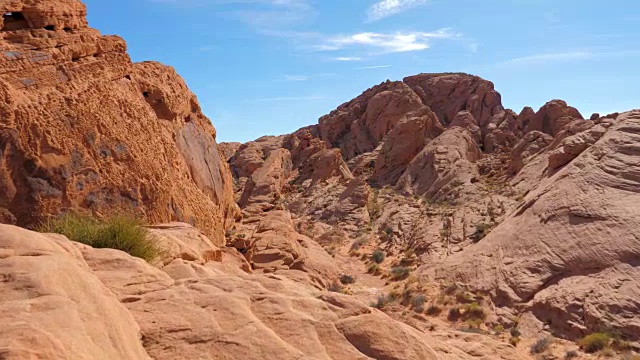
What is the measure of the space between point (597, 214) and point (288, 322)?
15843 millimetres

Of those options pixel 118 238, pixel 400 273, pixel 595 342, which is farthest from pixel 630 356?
pixel 118 238

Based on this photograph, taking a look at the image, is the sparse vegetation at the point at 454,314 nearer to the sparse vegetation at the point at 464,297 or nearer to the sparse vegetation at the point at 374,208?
the sparse vegetation at the point at 464,297

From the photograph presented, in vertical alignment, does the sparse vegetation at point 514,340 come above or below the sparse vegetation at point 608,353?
below

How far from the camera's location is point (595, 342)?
13828mm

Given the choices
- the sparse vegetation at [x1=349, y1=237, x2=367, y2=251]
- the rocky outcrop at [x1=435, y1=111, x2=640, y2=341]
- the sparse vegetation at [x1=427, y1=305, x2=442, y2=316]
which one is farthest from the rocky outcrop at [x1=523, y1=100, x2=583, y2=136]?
the sparse vegetation at [x1=427, y1=305, x2=442, y2=316]

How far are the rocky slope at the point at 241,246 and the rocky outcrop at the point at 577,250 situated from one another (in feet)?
0.20

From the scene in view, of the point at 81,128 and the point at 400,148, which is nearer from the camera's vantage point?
the point at 81,128

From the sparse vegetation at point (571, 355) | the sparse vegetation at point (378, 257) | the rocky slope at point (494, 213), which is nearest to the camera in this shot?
the sparse vegetation at point (571, 355)

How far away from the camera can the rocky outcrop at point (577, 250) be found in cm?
1519

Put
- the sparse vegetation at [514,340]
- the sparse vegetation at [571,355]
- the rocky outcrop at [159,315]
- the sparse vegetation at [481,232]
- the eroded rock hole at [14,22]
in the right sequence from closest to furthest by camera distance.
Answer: the rocky outcrop at [159,315] → the eroded rock hole at [14,22] → the sparse vegetation at [571,355] → the sparse vegetation at [514,340] → the sparse vegetation at [481,232]

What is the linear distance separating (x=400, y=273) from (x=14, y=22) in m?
17.8

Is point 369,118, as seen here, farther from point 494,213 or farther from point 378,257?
point 378,257

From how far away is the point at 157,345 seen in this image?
5.12 meters

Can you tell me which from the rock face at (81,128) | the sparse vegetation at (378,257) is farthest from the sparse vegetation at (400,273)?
the rock face at (81,128)
